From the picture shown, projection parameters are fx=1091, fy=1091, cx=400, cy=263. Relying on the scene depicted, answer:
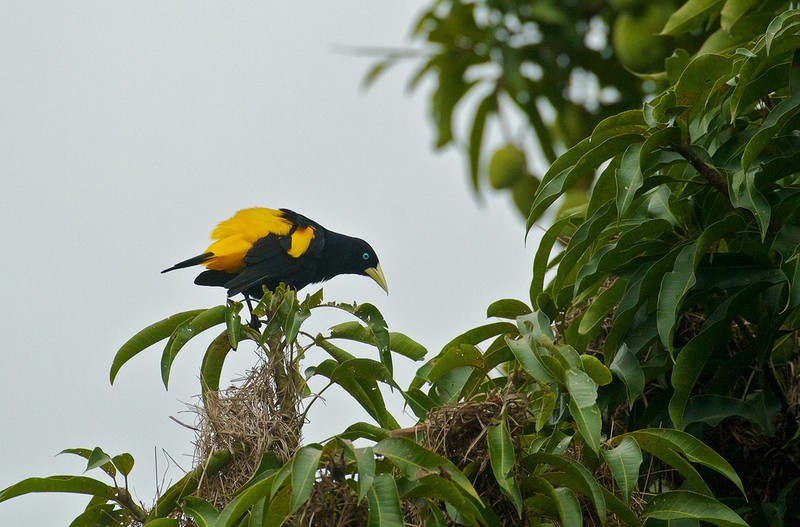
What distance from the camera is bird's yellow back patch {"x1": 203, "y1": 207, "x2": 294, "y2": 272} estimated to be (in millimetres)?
4285

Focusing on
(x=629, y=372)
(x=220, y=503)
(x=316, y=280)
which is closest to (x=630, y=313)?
(x=629, y=372)

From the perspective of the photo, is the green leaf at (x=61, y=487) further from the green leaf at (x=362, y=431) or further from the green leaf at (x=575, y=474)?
the green leaf at (x=575, y=474)

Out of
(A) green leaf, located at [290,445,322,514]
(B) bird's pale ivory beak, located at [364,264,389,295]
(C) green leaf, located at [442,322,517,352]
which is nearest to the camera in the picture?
(A) green leaf, located at [290,445,322,514]

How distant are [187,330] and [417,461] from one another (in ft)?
2.76

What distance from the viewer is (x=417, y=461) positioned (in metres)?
2.23

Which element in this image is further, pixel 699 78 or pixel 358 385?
pixel 358 385

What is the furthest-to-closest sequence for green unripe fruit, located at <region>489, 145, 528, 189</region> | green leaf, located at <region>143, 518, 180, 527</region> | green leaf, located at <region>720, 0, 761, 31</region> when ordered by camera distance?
green unripe fruit, located at <region>489, 145, 528, 189</region>, green leaf, located at <region>720, 0, 761, 31</region>, green leaf, located at <region>143, 518, 180, 527</region>

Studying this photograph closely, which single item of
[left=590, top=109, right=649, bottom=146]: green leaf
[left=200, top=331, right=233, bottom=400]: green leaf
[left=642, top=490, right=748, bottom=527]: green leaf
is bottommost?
[left=642, top=490, right=748, bottom=527]: green leaf

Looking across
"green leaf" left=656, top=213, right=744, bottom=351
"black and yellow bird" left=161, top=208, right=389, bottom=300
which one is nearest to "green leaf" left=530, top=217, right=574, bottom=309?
"green leaf" left=656, top=213, right=744, bottom=351

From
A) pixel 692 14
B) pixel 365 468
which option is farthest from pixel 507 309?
pixel 692 14

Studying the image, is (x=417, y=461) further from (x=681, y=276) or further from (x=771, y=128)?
(x=771, y=128)

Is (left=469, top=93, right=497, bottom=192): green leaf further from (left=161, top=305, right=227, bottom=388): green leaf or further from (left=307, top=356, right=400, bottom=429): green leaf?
(left=161, top=305, right=227, bottom=388): green leaf

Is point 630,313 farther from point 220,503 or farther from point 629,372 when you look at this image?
point 220,503

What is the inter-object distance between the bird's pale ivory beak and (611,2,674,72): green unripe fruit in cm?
154
